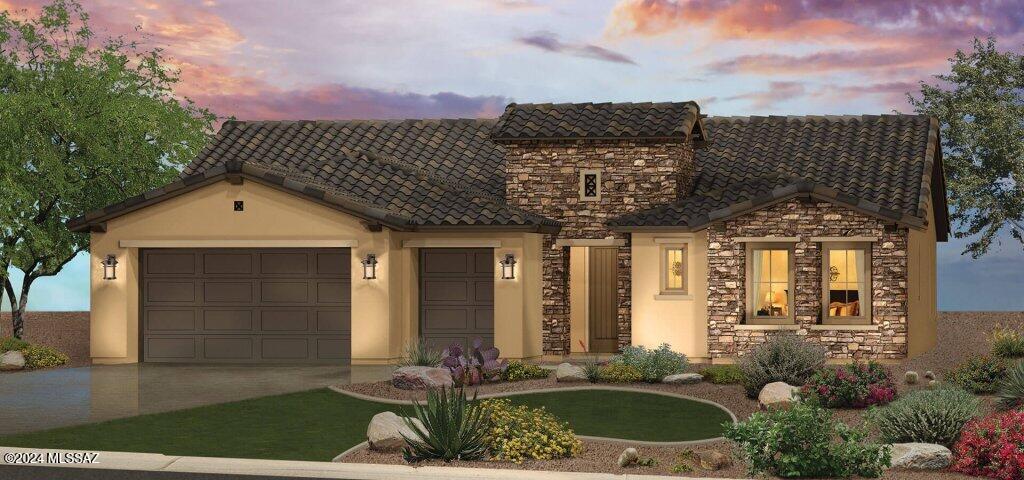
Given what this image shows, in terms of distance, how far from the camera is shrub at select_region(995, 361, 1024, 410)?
17.6 metres

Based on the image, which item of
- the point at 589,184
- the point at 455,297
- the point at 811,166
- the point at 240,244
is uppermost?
the point at 811,166

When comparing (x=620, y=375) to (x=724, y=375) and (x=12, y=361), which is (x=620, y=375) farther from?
(x=12, y=361)

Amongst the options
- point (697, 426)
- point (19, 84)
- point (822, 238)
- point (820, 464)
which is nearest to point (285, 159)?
point (19, 84)

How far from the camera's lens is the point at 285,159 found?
3097 centimetres

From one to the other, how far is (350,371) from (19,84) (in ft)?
53.2

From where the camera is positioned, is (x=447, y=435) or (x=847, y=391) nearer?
(x=447, y=435)

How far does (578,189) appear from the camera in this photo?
2855cm

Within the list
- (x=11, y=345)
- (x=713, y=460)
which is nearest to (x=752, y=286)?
(x=713, y=460)

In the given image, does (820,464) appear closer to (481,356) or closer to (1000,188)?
(481,356)

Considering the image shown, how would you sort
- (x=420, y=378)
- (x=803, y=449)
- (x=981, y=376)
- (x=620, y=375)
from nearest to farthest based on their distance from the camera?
1. (x=803, y=449)
2. (x=981, y=376)
3. (x=420, y=378)
4. (x=620, y=375)

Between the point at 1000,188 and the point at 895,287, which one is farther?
the point at 1000,188

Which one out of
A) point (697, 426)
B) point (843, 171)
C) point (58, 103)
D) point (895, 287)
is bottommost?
point (697, 426)

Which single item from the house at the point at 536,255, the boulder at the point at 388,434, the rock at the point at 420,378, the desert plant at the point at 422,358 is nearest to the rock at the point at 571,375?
the rock at the point at 420,378

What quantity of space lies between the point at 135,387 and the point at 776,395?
11.6 metres
